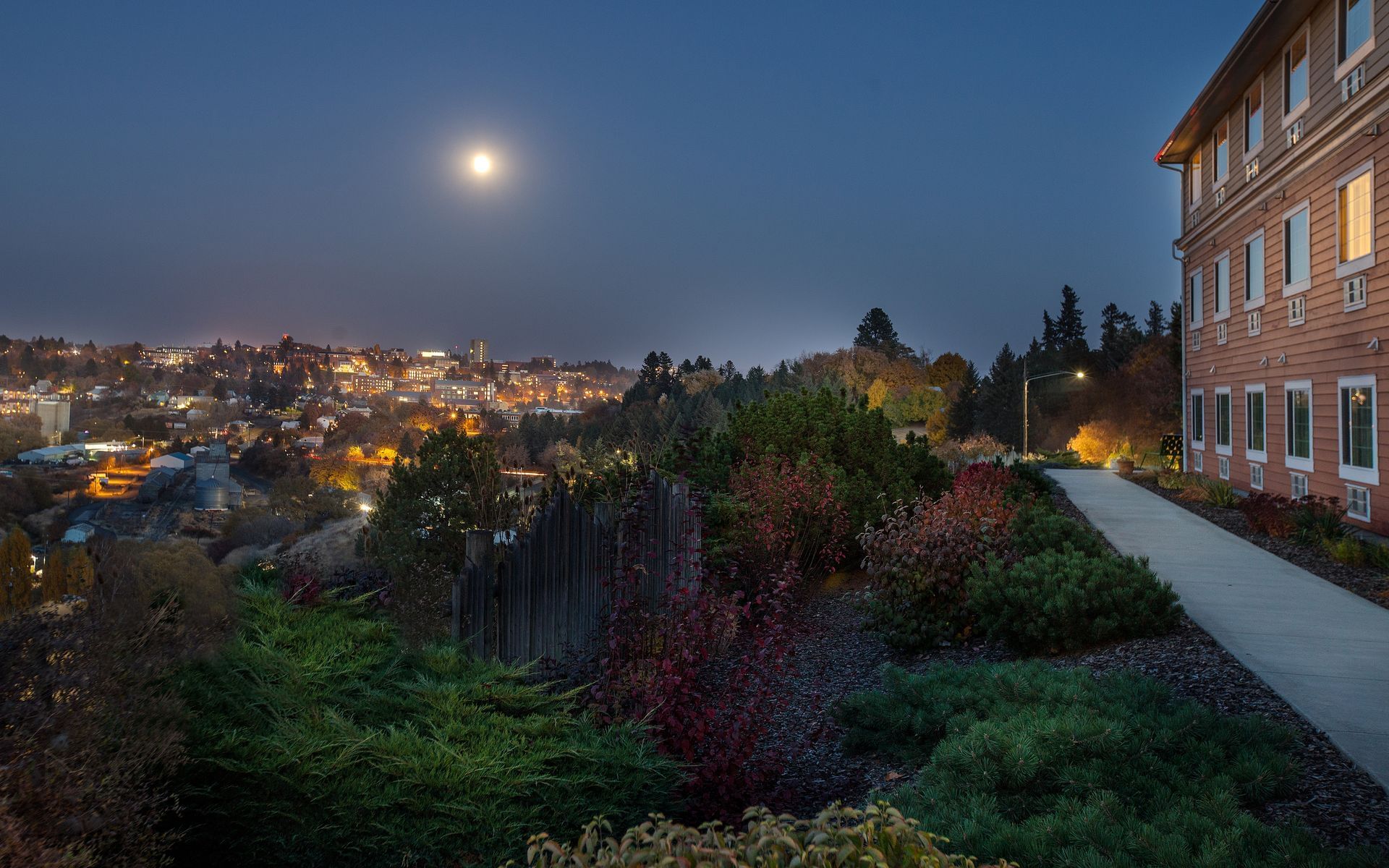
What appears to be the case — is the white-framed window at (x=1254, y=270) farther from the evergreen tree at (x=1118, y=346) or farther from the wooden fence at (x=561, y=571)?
the evergreen tree at (x=1118, y=346)

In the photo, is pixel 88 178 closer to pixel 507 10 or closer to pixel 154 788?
pixel 507 10

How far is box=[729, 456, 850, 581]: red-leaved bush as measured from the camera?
24.2 ft

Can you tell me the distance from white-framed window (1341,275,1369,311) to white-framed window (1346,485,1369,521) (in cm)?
245

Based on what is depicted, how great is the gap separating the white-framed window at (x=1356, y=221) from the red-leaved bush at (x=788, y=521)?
8.19 metres

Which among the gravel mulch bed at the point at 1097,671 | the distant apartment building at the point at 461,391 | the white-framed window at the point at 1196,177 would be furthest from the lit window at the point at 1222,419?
the distant apartment building at the point at 461,391

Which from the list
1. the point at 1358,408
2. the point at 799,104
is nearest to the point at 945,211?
the point at 799,104

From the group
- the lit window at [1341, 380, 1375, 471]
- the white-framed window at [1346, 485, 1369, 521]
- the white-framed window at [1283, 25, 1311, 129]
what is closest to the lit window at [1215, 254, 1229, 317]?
the white-framed window at [1283, 25, 1311, 129]

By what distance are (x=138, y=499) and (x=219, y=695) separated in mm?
19248

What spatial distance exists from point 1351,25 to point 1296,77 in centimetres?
193

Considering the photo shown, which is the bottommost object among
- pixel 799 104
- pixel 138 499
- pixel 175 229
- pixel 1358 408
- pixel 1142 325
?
pixel 138 499

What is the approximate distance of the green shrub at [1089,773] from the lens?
2541 millimetres

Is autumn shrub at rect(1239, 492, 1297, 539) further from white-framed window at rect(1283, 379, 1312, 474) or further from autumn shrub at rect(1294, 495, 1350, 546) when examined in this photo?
white-framed window at rect(1283, 379, 1312, 474)

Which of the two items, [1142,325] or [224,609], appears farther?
[1142,325]

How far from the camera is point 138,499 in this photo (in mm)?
18625
